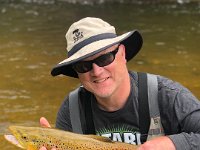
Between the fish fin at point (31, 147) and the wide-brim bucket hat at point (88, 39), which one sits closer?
the fish fin at point (31, 147)

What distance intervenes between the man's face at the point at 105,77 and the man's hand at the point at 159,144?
70 centimetres

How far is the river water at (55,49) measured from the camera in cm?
1040

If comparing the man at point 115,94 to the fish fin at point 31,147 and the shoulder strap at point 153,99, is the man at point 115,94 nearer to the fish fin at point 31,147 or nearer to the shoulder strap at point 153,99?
the shoulder strap at point 153,99

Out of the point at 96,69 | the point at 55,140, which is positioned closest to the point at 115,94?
the point at 96,69

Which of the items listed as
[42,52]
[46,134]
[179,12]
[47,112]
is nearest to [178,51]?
[42,52]

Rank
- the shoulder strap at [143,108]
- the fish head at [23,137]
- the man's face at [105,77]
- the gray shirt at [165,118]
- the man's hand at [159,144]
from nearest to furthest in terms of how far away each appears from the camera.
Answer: the man's hand at [159,144], the fish head at [23,137], the gray shirt at [165,118], the man's face at [105,77], the shoulder strap at [143,108]

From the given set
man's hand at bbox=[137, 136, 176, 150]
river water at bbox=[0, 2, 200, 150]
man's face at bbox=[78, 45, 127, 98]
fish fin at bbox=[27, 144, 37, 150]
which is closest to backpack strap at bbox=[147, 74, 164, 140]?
man's face at bbox=[78, 45, 127, 98]

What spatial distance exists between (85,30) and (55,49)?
451 inches

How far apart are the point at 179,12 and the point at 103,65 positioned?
69.8ft

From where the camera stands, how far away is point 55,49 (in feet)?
51.6

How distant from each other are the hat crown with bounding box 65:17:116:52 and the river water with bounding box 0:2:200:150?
4158 millimetres

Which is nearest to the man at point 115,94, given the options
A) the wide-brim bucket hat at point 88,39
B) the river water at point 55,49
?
the wide-brim bucket hat at point 88,39

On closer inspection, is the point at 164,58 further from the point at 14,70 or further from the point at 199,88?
the point at 14,70

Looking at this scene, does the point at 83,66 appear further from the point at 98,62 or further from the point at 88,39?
the point at 88,39
